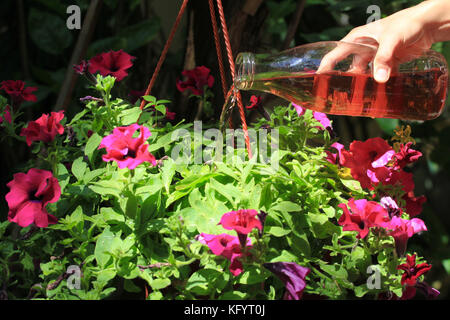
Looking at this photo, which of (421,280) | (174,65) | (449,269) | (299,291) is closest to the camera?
(299,291)

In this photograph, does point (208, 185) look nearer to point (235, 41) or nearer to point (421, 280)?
point (421, 280)

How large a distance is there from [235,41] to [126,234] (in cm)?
62

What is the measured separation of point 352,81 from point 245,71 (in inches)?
6.5

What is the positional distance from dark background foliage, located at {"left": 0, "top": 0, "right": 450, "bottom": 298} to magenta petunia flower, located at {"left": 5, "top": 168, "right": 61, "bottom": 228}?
0.38 metres

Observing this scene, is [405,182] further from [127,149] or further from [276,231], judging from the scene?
[127,149]

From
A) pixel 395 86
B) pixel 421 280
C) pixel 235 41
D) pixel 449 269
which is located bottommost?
pixel 449 269

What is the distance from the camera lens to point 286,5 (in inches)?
59.0

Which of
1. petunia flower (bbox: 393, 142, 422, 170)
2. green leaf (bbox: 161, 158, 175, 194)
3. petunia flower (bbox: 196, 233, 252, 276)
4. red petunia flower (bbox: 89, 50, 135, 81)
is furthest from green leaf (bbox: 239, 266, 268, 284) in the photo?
red petunia flower (bbox: 89, 50, 135, 81)

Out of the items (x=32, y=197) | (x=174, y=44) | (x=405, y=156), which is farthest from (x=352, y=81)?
(x=174, y=44)

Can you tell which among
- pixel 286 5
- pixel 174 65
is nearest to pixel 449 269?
pixel 286 5

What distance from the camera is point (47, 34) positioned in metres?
1.41

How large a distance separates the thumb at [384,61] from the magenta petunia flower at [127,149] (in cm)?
31

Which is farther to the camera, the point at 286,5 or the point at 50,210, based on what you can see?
the point at 286,5

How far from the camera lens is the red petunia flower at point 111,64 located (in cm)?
80
